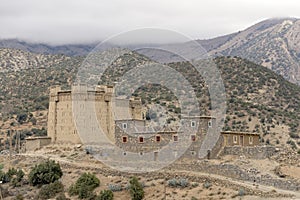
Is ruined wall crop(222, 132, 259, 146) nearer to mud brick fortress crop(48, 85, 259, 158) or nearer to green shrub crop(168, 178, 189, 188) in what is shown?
mud brick fortress crop(48, 85, 259, 158)

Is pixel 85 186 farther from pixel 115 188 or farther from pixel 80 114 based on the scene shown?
pixel 80 114

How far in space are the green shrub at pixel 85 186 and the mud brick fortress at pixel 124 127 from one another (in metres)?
5.18

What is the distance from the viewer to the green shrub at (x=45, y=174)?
3596 centimetres

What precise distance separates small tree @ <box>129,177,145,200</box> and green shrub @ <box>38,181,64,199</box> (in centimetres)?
575

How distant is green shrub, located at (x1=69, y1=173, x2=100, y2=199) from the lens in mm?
32094

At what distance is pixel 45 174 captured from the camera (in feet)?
118

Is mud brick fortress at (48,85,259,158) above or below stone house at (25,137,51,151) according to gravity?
above

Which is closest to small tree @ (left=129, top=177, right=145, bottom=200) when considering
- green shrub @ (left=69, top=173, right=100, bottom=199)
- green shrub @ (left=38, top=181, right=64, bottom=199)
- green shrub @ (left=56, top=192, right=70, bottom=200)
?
green shrub @ (left=69, top=173, right=100, bottom=199)

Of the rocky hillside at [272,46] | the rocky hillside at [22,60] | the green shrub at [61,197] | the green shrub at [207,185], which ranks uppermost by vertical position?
the rocky hillside at [272,46]

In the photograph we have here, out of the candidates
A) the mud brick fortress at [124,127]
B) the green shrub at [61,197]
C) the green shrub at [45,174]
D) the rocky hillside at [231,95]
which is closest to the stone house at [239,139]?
the mud brick fortress at [124,127]

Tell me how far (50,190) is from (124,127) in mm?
8600

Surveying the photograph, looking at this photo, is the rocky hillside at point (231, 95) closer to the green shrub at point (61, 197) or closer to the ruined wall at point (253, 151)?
the ruined wall at point (253, 151)

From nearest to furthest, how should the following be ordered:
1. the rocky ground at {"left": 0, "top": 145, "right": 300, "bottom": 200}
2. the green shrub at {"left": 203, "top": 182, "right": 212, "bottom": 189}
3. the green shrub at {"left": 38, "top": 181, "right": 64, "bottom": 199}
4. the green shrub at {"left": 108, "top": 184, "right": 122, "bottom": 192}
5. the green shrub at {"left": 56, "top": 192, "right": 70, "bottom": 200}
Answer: the rocky ground at {"left": 0, "top": 145, "right": 300, "bottom": 200} < the green shrub at {"left": 203, "top": 182, "right": 212, "bottom": 189} < the green shrub at {"left": 56, "top": 192, "right": 70, "bottom": 200} < the green shrub at {"left": 108, "top": 184, "right": 122, "bottom": 192} < the green shrub at {"left": 38, "top": 181, "right": 64, "bottom": 199}

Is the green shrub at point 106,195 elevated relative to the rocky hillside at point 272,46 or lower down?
lower down
